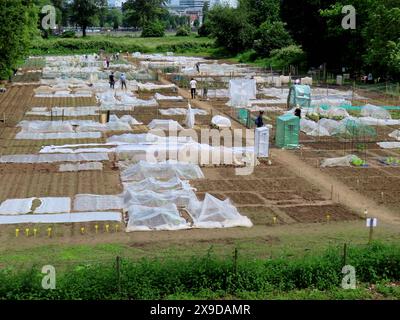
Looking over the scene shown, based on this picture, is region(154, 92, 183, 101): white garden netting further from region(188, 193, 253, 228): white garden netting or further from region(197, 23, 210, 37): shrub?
region(197, 23, 210, 37): shrub

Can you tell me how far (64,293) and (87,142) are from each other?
13432mm

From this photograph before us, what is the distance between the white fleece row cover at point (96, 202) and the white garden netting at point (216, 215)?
193cm

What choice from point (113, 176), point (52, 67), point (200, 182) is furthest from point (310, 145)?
point (52, 67)

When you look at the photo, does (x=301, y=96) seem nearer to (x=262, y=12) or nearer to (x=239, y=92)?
(x=239, y=92)

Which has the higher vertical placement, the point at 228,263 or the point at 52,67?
the point at 52,67

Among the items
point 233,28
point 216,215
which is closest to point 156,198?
point 216,215

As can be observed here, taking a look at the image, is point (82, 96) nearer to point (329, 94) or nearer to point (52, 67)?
point (329, 94)

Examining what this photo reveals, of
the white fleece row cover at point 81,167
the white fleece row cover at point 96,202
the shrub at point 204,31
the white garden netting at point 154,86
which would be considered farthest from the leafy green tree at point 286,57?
the white fleece row cover at point 96,202

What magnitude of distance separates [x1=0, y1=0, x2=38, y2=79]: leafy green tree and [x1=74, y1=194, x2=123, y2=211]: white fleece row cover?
20952 millimetres

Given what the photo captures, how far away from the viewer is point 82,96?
1411 inches

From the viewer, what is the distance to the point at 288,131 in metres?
21.8

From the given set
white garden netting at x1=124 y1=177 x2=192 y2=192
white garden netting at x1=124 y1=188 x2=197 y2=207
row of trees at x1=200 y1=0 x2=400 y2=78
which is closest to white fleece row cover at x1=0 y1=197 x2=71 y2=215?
white garden netting at x1=124 y1=188 x2=197 y2=207

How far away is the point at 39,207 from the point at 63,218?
1.03 metres
